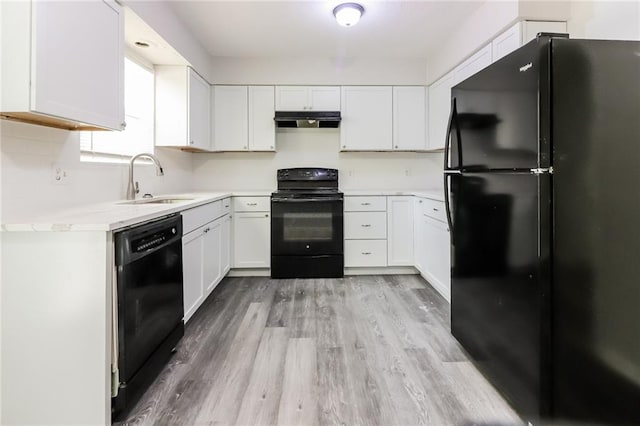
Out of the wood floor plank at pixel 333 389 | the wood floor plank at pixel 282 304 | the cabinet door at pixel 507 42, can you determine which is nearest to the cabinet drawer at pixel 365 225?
the wood floor plank at pixel 282 304

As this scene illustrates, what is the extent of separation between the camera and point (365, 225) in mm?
3707

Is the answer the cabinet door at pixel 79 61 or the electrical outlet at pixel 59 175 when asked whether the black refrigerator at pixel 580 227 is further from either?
the electrical outlet at pixel 59 175

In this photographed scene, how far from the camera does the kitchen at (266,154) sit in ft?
5.59

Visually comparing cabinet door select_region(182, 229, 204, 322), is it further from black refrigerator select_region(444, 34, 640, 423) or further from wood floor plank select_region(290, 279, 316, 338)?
black refrigerator select_region(444, 34, 640, 423)

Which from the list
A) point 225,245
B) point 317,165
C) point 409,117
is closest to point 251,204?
point 225,245

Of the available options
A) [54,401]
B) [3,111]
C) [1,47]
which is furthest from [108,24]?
[54,401]

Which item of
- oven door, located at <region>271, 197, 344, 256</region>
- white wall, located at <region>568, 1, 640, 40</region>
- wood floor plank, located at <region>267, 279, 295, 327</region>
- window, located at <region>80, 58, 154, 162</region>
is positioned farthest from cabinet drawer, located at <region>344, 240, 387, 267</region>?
white wall, located at <region>568, 1, 640, 40</region>

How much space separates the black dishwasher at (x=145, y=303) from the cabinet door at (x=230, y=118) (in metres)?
2.01

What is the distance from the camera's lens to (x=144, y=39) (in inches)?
98.0

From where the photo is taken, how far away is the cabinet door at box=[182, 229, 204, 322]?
2.27 meters

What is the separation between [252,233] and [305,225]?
60 cm

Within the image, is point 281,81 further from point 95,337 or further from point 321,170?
point 95,337

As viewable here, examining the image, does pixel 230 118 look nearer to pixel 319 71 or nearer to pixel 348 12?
pixel 319 71

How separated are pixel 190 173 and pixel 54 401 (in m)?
2.97
